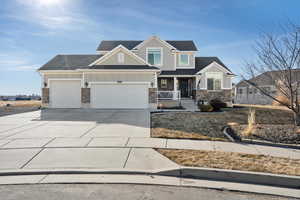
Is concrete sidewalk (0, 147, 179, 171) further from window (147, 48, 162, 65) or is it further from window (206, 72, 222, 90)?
window (147, 48, 162, 65)

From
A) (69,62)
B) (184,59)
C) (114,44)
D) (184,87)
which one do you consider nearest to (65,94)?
(69,62)

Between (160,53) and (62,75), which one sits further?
(160,53)

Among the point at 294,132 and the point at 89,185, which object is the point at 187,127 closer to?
the point at 294,132

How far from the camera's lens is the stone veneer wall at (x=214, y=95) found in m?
22.0

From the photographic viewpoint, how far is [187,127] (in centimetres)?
979

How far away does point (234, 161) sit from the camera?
533cm

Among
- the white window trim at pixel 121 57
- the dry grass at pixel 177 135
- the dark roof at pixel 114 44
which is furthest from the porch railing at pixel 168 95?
the dry grass at pixel 177 135

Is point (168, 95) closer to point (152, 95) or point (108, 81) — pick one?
point (152, 95)

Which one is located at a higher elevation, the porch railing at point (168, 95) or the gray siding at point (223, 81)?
the gray siding at point (223, 81)

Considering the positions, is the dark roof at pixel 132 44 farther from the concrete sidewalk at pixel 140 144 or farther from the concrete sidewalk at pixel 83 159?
the concrete sidewalk at pixel 83 159

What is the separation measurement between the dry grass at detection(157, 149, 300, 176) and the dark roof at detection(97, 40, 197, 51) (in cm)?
2011

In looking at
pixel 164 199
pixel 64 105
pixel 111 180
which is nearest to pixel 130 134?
pixel 111 180

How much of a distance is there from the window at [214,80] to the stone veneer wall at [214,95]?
56 cm

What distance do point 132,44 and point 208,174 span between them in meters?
22.8
